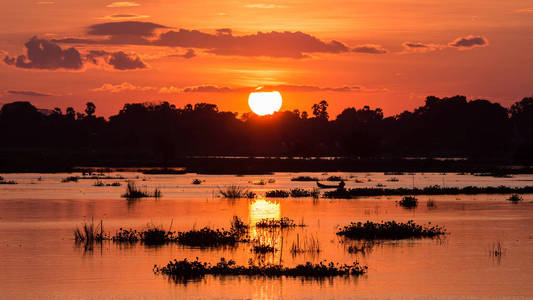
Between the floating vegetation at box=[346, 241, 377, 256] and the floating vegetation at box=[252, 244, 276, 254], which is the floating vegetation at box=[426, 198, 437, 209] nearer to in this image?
the floating vegetation at box=[346, 241, 377, 256]

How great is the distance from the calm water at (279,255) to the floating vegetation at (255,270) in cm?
62

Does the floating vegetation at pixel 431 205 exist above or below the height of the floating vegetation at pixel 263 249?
above

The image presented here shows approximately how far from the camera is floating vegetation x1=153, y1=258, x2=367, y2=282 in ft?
94.6

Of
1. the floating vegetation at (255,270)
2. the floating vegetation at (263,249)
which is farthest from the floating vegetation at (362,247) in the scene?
the floating vegetation at (255,270)

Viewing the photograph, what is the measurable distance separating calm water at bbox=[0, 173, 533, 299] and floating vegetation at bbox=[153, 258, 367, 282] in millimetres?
616

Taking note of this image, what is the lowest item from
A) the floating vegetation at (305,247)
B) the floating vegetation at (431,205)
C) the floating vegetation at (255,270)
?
the floating vegetation at (255,270)

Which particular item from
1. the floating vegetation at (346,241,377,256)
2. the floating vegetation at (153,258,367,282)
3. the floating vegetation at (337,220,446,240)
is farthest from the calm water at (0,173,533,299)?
the floating vegetation at (337,220,446,240)

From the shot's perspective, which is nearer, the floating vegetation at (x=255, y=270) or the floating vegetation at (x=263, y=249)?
the floating vegetation at (x=255, y=270)

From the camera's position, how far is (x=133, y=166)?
148m

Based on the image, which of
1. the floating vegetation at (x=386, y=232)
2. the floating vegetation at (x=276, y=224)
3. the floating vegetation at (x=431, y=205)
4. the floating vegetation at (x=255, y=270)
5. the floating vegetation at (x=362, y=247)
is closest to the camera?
the floating vegetation at (x=255, y=270)

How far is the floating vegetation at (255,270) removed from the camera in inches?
1135

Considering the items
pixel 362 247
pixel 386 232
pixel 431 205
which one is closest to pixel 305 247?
pixel 362 247

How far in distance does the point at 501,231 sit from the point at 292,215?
52.3 feet

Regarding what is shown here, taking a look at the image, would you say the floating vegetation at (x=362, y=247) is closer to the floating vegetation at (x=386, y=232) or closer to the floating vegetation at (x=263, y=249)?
the floating vegetation at (x=386, y=232)
